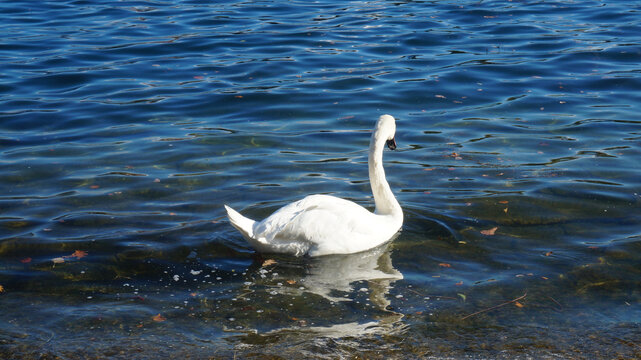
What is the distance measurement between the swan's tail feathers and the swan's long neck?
151 cm

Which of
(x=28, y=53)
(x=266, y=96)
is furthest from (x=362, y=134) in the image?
(x=28, y=53)

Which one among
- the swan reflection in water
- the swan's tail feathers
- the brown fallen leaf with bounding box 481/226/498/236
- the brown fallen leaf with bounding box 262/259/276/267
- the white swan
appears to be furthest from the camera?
the brown fallen leaf with bounding box 481/226/498/236

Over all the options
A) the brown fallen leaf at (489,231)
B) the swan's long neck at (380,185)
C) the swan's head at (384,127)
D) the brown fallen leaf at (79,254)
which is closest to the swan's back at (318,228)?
the swan's long neck at (380,185)

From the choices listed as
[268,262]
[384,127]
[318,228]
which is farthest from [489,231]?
[268,262]

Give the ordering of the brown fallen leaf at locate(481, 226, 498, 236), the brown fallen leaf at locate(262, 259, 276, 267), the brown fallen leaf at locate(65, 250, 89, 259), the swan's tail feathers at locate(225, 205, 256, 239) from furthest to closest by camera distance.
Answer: the brown fallen leaf at locate(481, 226, 498, 236) < the brown fallen leaf at locate(65, 250, 89, 259) < the brown fallen leaf at locate(262, 259, 276, 267) < the swan's tail feathers at locate(225, 205, 256, 239)

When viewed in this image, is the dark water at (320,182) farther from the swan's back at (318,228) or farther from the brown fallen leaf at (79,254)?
the swan's back at (318,228)

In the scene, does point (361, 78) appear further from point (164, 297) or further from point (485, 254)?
point (164, 297)

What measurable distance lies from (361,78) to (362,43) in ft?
9.59

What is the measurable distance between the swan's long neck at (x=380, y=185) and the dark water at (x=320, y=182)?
0.42 metres

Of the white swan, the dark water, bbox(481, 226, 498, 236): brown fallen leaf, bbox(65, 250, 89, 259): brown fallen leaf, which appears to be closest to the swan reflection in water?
the dark water

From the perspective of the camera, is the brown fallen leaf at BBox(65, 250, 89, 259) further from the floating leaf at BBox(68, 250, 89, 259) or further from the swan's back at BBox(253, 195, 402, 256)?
the swan's back at BBox(253, 195, 402, 256)

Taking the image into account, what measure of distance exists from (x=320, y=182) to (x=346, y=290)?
3.13 metres

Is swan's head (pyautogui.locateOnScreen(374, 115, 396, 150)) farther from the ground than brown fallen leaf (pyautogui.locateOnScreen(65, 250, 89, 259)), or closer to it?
farther from the ground

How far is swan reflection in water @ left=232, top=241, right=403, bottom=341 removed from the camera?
632 cm
